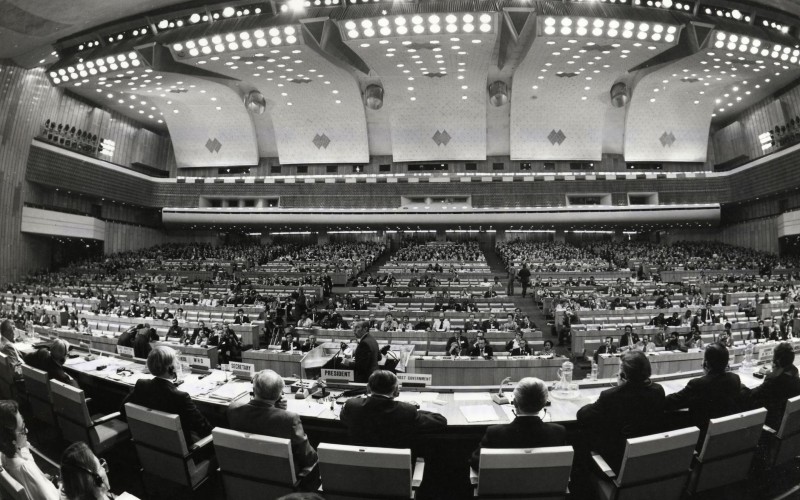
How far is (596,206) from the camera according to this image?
27.8 m

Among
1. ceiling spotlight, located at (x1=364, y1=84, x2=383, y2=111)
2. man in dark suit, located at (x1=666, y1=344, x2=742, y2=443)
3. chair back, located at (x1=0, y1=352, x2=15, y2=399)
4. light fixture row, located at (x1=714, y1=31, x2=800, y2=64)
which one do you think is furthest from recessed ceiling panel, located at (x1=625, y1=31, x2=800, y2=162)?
chair back, located at (x1=0, y1=352, x2=15, y2=399)

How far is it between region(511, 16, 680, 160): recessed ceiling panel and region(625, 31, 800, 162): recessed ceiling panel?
176 centimetres

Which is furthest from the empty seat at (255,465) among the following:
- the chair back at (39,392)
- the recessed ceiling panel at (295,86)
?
the recessed ceiling panel at (295,86)

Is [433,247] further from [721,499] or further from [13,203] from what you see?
[721,499]

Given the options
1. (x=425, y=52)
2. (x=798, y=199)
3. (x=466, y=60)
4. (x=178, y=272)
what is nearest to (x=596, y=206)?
(x=798, y=199)

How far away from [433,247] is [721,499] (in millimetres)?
22991

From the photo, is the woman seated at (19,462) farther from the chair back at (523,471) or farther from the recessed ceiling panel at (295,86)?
the recessed ceiling panel at (295,86)

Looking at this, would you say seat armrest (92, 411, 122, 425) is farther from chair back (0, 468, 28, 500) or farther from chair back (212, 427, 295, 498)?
chair back (212, 427, 295, 498)

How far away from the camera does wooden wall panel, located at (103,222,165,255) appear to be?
1072 inches

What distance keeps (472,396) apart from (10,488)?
2.78 meters

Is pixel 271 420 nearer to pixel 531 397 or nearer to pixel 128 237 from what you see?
pixel 531 397

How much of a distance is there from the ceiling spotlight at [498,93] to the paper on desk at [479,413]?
22296mm

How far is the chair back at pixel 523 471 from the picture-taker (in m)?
2.20

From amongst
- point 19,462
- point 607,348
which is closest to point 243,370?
point 19,462
